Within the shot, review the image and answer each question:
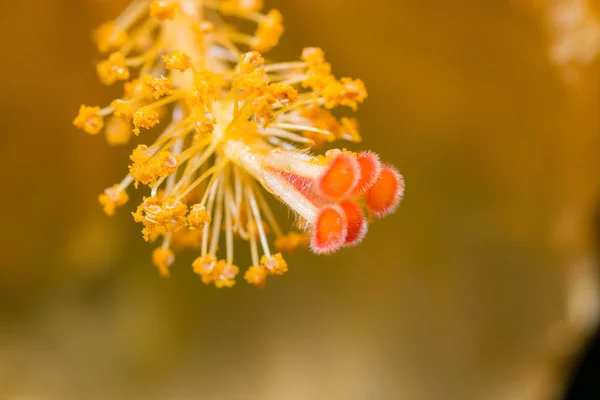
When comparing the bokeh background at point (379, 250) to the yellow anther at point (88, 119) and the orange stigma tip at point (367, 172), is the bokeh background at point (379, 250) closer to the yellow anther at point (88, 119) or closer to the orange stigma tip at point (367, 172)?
the yellow anther at point (88, 119)

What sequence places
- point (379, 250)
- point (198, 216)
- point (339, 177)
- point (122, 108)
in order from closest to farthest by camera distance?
point (339, 177), point (198, 216), point (122, 108), point (379, 250)

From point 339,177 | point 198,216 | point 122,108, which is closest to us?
point 339,177

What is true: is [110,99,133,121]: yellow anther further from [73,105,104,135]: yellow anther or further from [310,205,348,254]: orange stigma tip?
[310,205,348,254]: orange stigma tip

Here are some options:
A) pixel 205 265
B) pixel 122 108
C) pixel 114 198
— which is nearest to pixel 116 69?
pixel 122 108

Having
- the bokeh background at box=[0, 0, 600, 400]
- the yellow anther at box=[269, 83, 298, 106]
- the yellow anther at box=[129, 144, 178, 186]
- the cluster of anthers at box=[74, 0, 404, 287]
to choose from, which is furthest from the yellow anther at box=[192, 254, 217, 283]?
the bokeh background at box=[0, 0, 600, 400]

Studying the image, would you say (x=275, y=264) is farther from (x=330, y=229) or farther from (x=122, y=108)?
(x=122, y=108)

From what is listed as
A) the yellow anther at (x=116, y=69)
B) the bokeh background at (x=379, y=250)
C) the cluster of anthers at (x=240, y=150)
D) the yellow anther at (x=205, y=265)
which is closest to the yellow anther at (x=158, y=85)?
the cluster of anthers at (x=240, y=150)

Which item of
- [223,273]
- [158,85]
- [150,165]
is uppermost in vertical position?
[158,85]

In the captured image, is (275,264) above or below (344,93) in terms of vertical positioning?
below
